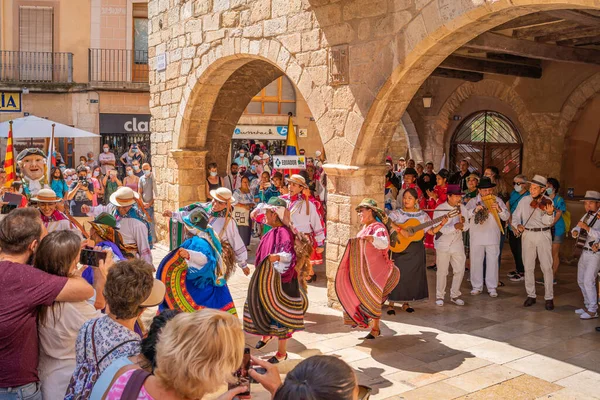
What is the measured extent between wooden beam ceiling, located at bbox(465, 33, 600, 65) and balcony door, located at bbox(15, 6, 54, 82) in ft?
56.2

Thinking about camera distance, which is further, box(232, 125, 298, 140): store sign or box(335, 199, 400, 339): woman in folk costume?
box(232, 125, 298, 140): store sign

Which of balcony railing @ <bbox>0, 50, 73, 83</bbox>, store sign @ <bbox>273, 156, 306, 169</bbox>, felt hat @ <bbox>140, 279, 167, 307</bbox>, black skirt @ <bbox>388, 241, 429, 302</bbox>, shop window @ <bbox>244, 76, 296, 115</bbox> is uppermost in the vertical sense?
balcony railing @ <bbox>0, 50, 73, 83</bbox>

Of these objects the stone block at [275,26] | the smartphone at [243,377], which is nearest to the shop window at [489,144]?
the stone block at [275,26]

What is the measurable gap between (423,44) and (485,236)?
304cm

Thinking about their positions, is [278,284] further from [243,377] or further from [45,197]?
[243,377]

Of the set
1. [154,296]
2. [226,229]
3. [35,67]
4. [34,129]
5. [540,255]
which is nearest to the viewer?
[154,296]

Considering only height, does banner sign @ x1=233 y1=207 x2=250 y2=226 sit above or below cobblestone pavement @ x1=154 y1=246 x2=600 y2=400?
above

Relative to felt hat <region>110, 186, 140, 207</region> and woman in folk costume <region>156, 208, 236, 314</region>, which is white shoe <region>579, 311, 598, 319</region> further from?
felt hat <region>110, 186, 140, 207</region>

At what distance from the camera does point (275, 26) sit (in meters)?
8.62

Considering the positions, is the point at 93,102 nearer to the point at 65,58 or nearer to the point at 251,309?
the point at 65,58

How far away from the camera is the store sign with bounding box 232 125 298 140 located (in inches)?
891

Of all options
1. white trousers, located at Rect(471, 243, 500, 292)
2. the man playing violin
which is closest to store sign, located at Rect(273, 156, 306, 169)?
white trousers, located at Rect(471, 243, 500, 292)

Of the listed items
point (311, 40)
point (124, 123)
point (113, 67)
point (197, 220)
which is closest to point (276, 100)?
point (124, 123)

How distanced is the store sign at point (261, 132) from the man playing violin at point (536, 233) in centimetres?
1536
